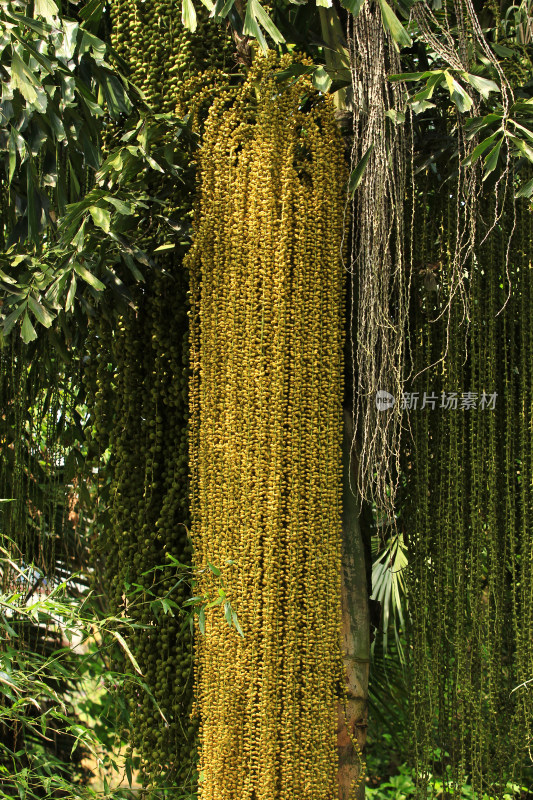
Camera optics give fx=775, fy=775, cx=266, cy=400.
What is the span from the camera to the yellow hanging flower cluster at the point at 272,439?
79.3 inches

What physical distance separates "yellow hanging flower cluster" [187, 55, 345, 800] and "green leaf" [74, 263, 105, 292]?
321 mm

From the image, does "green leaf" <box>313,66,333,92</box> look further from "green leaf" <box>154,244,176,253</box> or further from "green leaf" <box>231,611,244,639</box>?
"green leaf" <box>231,611,244,639</box>

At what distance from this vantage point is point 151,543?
236 cm

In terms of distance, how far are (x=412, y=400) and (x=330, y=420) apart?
348 mm

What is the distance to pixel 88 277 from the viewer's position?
2018 millimetres

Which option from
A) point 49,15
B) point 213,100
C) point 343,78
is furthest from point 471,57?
point 49,15

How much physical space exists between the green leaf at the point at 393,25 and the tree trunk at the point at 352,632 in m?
1.06

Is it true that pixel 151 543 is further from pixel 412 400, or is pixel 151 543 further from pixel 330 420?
pixel 412 400

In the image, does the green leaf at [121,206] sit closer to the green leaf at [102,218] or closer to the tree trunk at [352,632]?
the green leaf at [102,218]

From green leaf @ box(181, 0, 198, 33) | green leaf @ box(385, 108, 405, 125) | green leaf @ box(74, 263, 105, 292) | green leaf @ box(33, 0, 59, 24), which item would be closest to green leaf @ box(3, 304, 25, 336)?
green leaf @ box(74, 263, 105, 292)

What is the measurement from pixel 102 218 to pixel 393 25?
863 millimetres

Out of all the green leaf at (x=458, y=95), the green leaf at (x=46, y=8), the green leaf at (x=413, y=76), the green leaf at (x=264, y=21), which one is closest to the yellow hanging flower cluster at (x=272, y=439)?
the green leaf at (x=264, y=21)

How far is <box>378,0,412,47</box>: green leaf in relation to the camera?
189 cm

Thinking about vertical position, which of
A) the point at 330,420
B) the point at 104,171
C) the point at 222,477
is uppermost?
the point at 104,171
